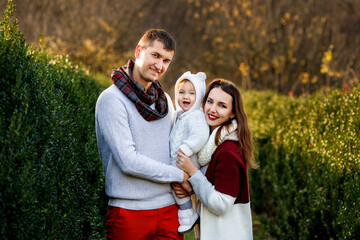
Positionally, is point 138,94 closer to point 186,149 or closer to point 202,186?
point 186,149

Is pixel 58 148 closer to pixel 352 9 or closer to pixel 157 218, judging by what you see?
pixel 157 218

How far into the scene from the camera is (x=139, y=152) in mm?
2852

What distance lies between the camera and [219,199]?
113 inches

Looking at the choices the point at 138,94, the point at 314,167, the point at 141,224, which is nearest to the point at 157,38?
the point at 138,94

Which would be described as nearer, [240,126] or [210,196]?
[210,196]

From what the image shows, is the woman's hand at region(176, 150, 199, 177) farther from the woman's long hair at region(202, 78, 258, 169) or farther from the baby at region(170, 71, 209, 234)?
the woman's long hair at region(202, 78, 258, 169)

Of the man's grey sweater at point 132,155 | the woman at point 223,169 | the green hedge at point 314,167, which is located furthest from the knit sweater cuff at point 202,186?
the green hedge at point 314,167

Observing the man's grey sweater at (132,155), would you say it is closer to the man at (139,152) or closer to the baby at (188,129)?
the man at (139,152)

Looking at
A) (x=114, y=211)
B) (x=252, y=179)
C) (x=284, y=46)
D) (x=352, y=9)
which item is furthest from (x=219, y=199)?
(x=352, y=9)

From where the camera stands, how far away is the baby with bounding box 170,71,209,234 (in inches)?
119

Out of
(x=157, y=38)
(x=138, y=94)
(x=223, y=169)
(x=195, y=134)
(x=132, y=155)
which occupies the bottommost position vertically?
(x=223, y=169)

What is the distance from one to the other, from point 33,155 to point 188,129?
4.31 ft

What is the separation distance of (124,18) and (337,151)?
519 inches

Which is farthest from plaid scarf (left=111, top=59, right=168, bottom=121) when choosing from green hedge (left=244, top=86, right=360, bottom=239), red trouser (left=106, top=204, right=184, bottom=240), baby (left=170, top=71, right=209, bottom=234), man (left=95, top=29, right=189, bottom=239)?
green hedge (left=244, top=86, right=360, bottom=239)
